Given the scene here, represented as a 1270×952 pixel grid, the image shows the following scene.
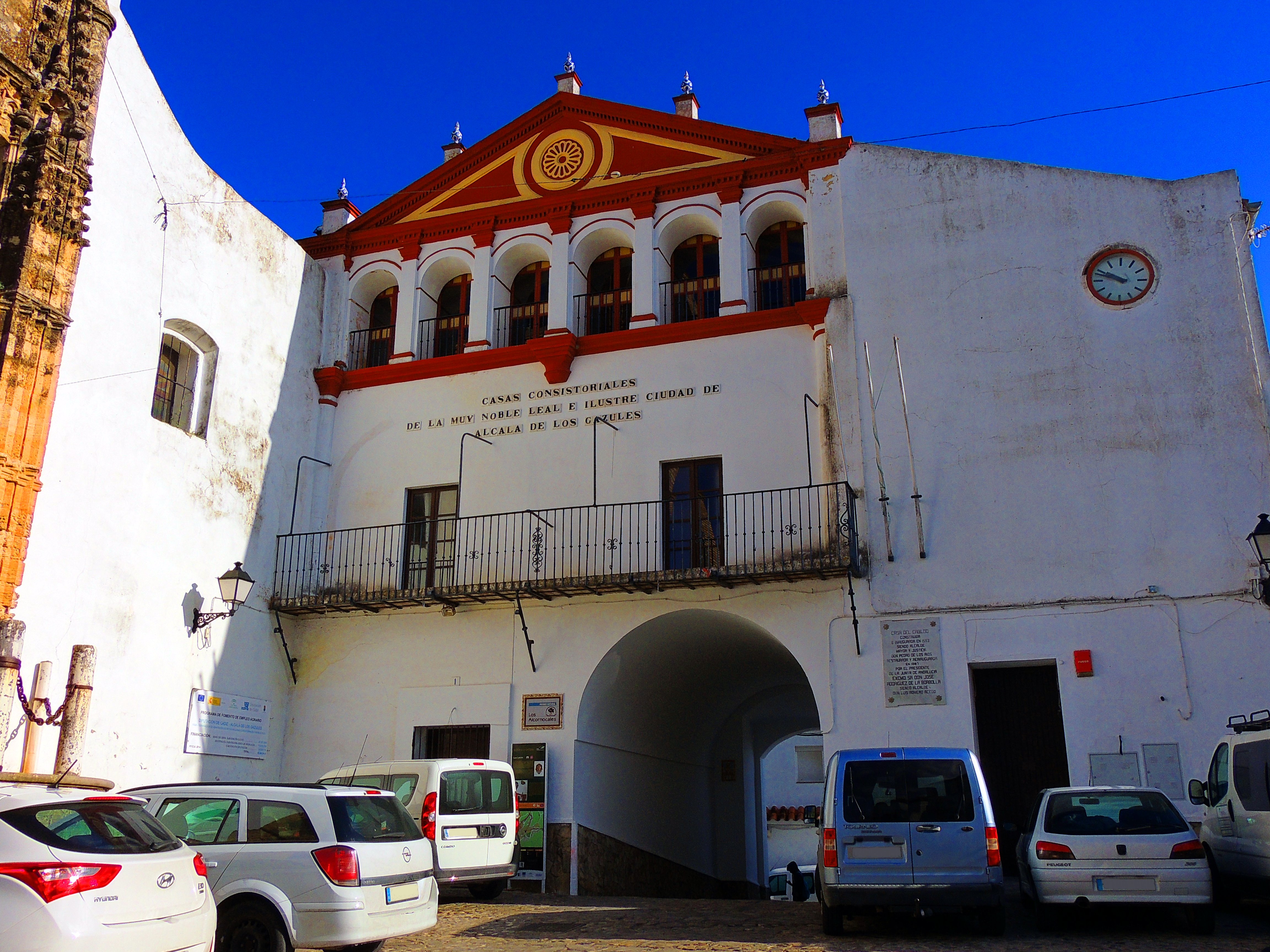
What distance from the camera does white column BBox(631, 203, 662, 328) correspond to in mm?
17172

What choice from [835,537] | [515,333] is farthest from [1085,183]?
[515,333]

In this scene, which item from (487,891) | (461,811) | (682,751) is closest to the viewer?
(461,811)

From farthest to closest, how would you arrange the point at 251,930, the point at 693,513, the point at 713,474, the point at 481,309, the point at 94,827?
the point at 481,309 < the point at 713,474 < the point at 693,513 < the point at 251,930 < the point at 94,827

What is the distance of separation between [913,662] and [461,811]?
5855 millimetres

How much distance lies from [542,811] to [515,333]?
7495mm

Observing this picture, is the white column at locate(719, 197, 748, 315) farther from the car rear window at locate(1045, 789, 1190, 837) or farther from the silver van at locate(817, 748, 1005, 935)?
the car rear window at locate(1045, 789, 1190, 837)

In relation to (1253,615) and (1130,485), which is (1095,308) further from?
(1253,615)

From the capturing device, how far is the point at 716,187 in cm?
1748

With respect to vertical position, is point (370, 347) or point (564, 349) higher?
point (370, 347)

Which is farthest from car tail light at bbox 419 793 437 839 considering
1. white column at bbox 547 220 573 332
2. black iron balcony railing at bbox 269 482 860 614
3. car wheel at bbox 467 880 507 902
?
white column at bbox 547 220 573 332

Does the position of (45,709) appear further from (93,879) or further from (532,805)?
(93,879)

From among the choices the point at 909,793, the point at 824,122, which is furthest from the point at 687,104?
the point at 909,793

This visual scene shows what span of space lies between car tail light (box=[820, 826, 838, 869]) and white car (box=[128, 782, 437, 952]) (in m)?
3.34

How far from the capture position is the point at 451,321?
1888cm
